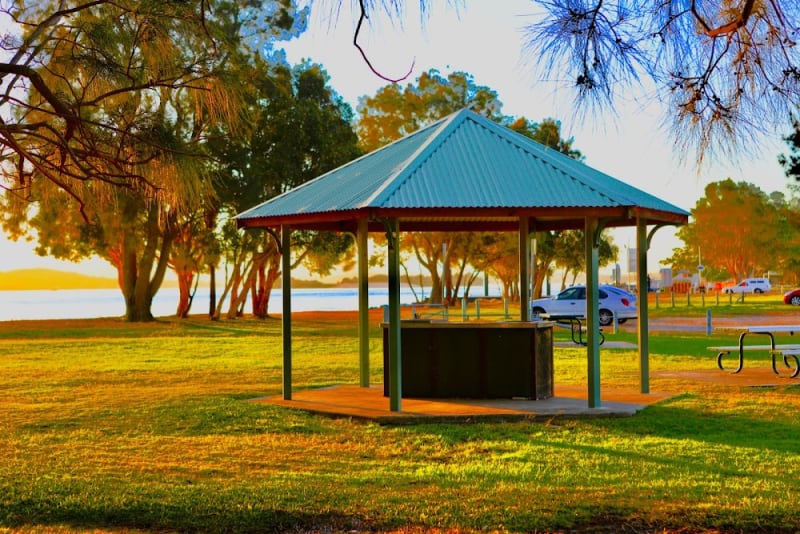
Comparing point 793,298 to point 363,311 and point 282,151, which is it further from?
point 363,311

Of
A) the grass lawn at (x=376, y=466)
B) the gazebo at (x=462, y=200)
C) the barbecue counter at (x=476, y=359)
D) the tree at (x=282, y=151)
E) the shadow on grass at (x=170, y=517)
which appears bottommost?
the shadow on grass at (x=170, y=517)

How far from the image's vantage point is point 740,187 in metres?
77.3

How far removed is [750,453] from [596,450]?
137 cm

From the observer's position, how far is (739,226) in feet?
252

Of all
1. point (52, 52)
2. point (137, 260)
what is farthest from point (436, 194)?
point (137, 260)

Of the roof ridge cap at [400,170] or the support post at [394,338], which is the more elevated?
the roof ridge cap at [400,170]

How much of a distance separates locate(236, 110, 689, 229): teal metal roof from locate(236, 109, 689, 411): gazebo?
13 millimetres

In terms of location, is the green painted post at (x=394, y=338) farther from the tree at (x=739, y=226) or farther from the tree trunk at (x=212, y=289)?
the tree at (x=739, y=226)

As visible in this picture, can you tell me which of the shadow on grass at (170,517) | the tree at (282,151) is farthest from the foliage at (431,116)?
the shadow on grass at (170,517)

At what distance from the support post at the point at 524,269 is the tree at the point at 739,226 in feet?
209

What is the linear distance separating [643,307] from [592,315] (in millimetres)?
1852

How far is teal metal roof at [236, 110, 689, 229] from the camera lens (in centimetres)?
1087

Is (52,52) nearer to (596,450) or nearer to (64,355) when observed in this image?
(596,450)

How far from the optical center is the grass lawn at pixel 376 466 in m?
6.58
